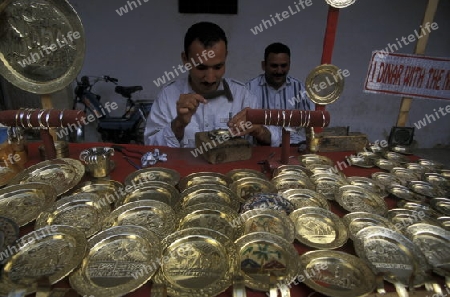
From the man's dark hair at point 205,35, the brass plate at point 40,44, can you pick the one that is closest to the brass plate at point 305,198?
the man's dark hair at point 205,35

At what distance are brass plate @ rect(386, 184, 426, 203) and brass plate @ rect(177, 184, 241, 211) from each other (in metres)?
1.04

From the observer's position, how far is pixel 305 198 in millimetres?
1666

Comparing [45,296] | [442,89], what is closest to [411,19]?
[442,89]

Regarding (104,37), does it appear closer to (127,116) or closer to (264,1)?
(127,116)

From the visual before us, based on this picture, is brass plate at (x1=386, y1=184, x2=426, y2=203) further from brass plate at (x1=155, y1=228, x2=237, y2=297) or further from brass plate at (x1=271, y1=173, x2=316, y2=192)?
brass plate at (x1=155, y1=228, x2=237, y2=297)

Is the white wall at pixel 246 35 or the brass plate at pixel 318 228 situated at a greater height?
the white wall at pixel 246 35

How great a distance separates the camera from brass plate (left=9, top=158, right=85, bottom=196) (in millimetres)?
1731

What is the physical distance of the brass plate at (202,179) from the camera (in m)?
1.79

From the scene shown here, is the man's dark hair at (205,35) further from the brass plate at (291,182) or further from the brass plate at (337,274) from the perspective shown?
the brass plate at (337,274)

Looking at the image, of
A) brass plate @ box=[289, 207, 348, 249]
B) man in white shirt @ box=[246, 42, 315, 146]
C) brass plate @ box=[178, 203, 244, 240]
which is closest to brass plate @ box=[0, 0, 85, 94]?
brass plate @ box=[178, 203, 244, 240]

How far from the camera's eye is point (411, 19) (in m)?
5.24

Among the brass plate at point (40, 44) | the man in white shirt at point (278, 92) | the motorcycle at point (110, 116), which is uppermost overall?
the brass plate at point (40, 44)

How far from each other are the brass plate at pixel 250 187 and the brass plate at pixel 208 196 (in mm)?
94

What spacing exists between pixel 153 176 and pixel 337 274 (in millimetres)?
1293
